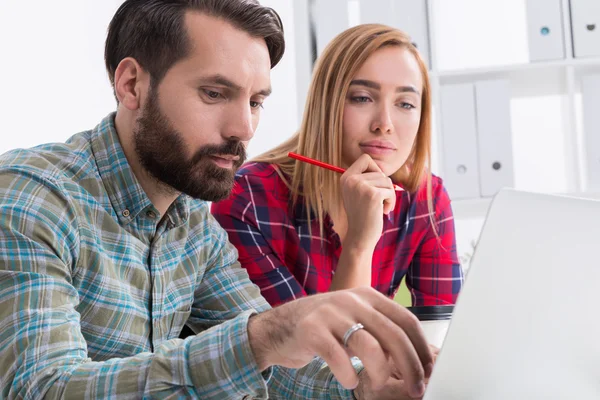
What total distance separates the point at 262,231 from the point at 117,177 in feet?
1.72

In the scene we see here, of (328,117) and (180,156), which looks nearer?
(180,156)

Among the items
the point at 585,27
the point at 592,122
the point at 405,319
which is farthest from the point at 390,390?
the point at 585,27

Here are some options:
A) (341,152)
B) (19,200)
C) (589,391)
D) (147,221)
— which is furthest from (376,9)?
(589,391)

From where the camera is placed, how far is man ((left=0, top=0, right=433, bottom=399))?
67 centimetres

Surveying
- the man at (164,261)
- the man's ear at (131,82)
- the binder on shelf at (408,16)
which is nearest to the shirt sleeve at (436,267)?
the man at (164,261)

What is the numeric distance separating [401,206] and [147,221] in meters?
0.81

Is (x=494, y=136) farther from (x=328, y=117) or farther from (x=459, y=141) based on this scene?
(x=328, y=117)

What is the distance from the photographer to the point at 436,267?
1.83 meters

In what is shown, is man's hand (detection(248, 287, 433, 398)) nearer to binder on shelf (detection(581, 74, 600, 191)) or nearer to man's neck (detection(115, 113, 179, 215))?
man's neck (detection(115, 113, 179, 215))

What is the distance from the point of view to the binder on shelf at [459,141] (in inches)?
101

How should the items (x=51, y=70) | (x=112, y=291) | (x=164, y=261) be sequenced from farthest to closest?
1. (x=51, y=70)
2. (x=164, y=261)
3. (x=112, y=291)

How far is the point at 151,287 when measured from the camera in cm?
113

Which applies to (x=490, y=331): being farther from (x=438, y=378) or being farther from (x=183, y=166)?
(x=183, y=166)

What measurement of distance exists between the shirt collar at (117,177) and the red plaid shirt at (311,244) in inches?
18.4
